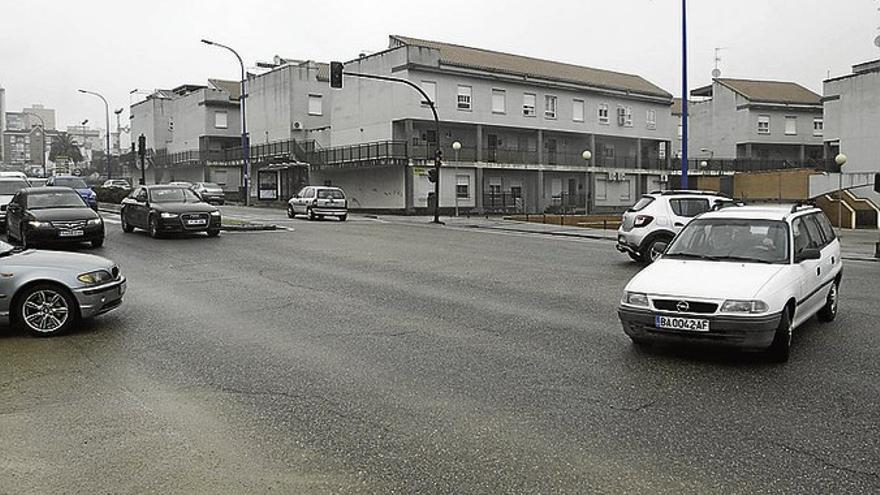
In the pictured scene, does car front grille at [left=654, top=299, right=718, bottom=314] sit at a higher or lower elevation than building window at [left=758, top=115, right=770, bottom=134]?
lower

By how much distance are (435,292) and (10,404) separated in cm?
675

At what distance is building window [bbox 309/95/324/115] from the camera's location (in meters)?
56.2

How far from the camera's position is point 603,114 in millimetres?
53531

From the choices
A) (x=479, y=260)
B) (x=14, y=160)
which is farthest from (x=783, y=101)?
(x=14, y=160)

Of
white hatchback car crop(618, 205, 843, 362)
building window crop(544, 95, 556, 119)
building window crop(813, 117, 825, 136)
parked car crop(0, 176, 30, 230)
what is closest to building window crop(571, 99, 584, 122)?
building window crop(544, 95, 556, 119)

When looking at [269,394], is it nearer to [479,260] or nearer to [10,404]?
[10,404]

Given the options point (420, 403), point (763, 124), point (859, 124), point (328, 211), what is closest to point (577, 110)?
point (859, 124)

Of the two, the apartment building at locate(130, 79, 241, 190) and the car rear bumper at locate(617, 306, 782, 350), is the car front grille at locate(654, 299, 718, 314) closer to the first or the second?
the car rear bumper at locate(617, 306, 782, 350)

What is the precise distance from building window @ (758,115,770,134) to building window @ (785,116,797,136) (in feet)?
5.22

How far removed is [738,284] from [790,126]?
199 feet

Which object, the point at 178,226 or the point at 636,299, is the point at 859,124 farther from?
the point at 636,299

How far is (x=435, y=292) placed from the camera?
1183 centimetres

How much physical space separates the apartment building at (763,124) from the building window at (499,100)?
22923 millimetres

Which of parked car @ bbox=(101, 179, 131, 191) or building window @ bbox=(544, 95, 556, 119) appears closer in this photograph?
parked car @ bbox=(101, 179, 131, 191)
